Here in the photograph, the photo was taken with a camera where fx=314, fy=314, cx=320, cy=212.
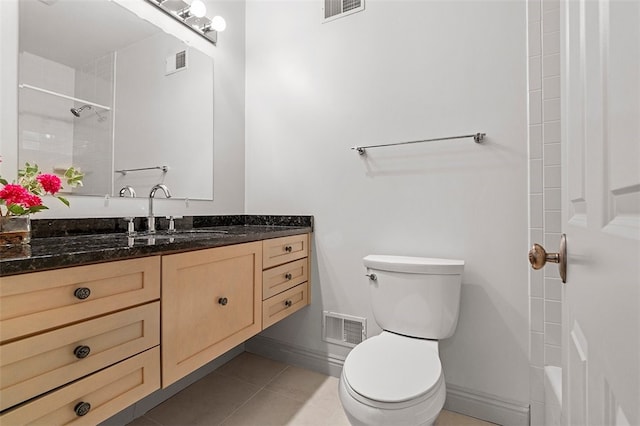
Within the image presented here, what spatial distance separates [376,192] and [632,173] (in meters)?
1.50

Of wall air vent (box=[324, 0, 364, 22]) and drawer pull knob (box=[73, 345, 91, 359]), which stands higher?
wall air vent (box=[324, 0, 364, 22])

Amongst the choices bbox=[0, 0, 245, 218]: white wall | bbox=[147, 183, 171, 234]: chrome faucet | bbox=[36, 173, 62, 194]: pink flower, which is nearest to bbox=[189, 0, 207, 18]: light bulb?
bbox=[0, 0, 245, 218]: white wall

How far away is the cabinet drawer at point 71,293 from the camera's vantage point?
74 centimetres

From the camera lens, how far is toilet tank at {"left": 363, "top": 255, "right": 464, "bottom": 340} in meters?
1.46

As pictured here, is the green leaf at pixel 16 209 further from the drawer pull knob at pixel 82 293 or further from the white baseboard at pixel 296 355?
the white baseboard at pixel 296 355

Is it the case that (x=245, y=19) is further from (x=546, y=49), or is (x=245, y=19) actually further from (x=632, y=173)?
(x=632, y=173)

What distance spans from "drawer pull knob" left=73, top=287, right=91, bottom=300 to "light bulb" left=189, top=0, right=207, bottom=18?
5.58 ft

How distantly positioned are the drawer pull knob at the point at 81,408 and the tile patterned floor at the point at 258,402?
0.79m

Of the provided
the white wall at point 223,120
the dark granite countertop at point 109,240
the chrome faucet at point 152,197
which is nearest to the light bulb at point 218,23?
the white wall at point 223,120

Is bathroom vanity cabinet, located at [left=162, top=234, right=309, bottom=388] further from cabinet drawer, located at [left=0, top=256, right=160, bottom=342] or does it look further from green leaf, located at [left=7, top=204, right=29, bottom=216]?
green leaf, located at [left=7, top=204, right=29, bottom=216]

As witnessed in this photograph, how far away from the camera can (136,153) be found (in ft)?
5.43

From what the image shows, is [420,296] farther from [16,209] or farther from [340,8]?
[340,8]

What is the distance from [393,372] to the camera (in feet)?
3.86

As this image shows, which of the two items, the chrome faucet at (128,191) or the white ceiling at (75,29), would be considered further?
the chrome faucet at (128,191)
